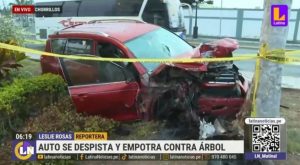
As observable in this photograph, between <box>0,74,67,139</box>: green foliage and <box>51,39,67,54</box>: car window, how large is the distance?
43 cm

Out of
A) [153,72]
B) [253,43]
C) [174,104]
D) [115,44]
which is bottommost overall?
[253,43]

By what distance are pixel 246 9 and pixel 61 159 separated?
1787 cm

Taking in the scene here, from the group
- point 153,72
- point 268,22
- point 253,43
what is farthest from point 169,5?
point 268,22

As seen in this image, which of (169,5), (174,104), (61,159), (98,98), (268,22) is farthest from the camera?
(169,5)

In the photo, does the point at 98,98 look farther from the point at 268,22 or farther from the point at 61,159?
the point at 268,22

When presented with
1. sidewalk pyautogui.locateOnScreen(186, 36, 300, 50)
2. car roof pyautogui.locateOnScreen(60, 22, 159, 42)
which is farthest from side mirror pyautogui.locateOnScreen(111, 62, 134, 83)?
sidewalk pyautogui.locateOnScreen(186, 36, 300, 50)

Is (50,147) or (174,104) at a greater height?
(174,104)

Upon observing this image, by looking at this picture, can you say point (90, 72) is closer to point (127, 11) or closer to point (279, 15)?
point (279, 15)

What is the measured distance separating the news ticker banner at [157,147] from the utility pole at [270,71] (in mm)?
182

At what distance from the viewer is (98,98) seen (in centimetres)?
490

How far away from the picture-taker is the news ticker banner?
12.0 ft

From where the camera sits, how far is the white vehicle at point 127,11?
13328 mm

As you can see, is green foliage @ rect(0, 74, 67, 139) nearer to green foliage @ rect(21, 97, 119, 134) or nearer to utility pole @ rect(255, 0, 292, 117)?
green foliage @ rect(21, 97, 119, 134)

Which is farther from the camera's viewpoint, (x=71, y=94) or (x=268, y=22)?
(x=71, y=94)
